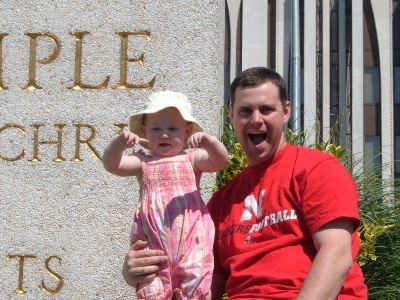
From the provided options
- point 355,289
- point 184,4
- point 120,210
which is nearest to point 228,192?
point 355,289

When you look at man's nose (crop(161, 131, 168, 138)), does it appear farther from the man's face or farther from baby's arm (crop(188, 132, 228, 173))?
the man's face

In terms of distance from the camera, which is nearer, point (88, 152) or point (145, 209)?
point (145, 209)

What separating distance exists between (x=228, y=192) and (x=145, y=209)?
409 millimetres

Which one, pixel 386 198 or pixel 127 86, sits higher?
pixel 127 86

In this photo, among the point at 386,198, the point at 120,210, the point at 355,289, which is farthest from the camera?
the point at 386,198

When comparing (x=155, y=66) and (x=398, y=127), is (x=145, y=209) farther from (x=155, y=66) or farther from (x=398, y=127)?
(x=398, y=127)

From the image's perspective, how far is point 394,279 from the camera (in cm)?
493

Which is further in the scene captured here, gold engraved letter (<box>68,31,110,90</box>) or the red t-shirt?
gold engraved letter (<box>68,31,110,90</box>)

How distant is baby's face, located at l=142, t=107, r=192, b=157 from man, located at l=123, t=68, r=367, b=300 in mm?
244

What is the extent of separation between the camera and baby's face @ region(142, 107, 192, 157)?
340cm

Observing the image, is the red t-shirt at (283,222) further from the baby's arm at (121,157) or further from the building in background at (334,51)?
the building in background at (334,51)

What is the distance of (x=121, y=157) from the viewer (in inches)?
134

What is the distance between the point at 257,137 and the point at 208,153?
8.9 inches

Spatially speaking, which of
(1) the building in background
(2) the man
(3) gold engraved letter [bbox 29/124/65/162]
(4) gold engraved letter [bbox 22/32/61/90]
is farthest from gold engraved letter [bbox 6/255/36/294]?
(1) the building in background
